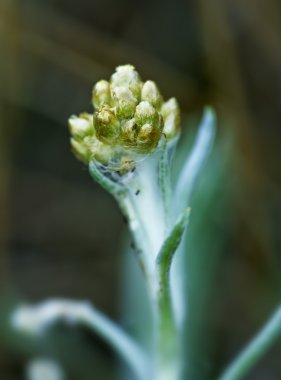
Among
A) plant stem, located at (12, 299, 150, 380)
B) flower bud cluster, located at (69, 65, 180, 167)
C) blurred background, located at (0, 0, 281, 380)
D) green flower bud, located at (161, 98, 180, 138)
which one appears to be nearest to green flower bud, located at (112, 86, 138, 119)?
flower bud cluster, located at (69, 65, 180, 167)

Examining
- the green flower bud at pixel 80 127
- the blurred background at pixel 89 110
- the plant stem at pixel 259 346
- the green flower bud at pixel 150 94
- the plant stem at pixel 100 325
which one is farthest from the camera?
the blurred background at pixel 89 110

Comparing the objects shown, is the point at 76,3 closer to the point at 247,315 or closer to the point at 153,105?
the point at 247,315

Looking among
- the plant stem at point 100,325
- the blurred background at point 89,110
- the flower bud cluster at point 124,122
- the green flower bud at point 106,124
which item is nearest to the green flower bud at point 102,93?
the flower bud cluster at point 124,122

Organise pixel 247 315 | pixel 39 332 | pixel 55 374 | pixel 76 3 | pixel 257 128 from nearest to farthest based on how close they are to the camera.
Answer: pixel 39 332
pixel 55 374
pixel 247 315
pixel 257 128
pixel 76 3

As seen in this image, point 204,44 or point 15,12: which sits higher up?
point 15,12

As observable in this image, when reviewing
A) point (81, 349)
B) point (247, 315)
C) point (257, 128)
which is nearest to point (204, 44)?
point (257, 128)

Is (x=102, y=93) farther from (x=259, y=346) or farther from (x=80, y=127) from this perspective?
(x=259, y=346)

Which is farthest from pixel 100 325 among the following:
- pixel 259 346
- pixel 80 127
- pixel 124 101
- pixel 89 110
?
pixel 89 110

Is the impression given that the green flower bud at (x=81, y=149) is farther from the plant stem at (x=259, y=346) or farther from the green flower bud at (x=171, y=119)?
the plant stem at (x=259, y=346)
